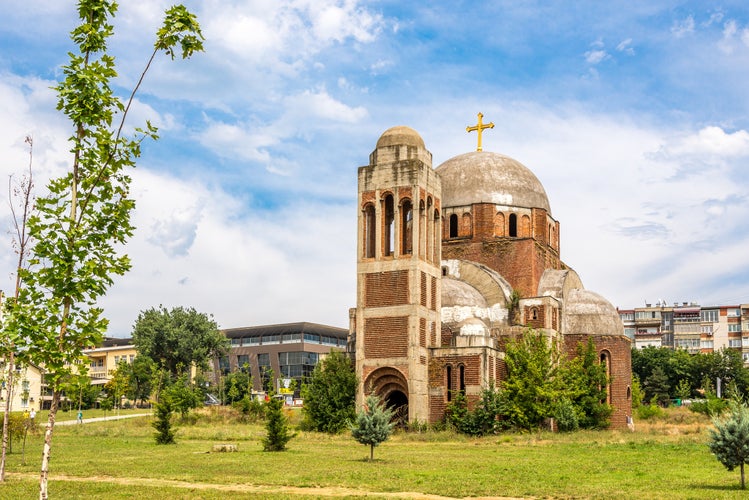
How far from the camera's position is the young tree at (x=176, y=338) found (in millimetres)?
70250

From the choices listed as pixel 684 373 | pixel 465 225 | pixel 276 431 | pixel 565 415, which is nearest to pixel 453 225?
pixel 465 225

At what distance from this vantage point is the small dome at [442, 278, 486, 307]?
148ft

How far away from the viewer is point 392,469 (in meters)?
23.3

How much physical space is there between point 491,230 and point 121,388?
32.4 m

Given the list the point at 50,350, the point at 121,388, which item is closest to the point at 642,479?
the point at 50,350

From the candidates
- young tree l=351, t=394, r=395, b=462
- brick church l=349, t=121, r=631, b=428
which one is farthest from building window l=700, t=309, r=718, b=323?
young tree l=351, t=394, r=395, b=462

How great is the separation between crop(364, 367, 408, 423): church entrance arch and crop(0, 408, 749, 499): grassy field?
4.12 meters

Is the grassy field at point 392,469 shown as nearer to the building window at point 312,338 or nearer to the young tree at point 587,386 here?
the young tree at point 587,386

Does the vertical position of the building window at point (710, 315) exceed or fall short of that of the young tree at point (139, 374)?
it exceeds it

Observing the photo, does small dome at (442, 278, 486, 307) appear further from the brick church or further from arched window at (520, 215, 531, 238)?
arched window at (520, 215, 531, 238)

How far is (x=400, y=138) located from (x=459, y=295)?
8759 mm

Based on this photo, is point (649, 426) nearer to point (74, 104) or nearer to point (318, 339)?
point (74, 104)

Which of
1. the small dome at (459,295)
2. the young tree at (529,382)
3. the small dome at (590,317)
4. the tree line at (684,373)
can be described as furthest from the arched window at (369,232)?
the tree line at (684,373)

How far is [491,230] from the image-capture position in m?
49.3
